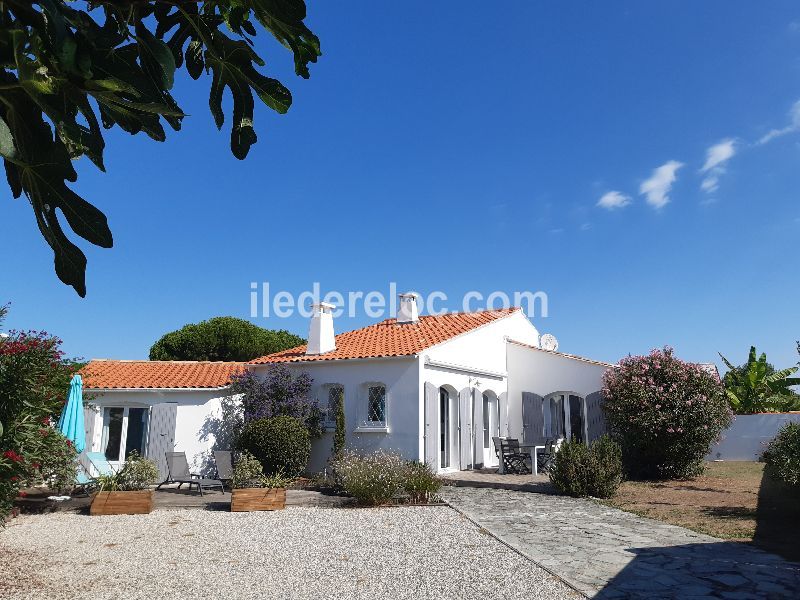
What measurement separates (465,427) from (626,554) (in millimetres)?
10540

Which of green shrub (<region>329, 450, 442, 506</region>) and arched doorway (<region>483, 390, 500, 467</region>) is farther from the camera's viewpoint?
arched doorway (<region>483, 390, 500, 467</region>)

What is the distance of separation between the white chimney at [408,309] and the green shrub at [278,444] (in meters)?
6.85

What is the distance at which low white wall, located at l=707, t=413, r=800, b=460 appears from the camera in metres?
22.2

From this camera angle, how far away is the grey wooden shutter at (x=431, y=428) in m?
16.2

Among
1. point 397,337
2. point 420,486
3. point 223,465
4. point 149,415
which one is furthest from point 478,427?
point 149,415

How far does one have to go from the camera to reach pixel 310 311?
19.7 meters

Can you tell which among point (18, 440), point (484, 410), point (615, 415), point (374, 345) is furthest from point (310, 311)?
point (18, 440)

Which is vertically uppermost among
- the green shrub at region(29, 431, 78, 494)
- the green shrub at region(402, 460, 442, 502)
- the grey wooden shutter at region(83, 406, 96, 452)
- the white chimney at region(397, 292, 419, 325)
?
the white chimney at region(397, 292, 419, 325)

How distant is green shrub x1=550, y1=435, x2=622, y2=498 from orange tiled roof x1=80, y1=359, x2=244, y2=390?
10520 mm

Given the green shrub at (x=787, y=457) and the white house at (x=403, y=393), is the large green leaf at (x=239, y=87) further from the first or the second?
the white house at (x=403, y=393)

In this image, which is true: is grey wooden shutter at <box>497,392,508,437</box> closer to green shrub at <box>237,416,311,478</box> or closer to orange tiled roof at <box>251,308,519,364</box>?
orange tiled roof at <box>251,308,519,364</box>

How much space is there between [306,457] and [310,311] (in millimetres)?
5230

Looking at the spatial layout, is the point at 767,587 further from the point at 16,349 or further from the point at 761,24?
the point at 16,349

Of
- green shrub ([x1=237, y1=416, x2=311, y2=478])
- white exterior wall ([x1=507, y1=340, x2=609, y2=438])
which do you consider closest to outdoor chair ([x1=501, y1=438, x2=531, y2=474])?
white exterior wall ([x1=507, y1=340, x2=609, y2=438])
